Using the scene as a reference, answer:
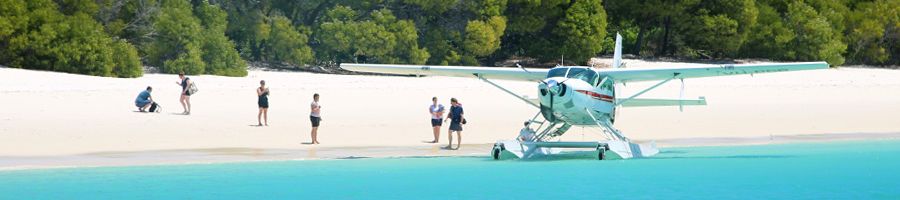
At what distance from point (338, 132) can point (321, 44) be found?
42.6ft

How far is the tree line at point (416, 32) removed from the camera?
108 ft

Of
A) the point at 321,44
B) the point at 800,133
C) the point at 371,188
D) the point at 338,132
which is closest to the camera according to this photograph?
the point at 371,188

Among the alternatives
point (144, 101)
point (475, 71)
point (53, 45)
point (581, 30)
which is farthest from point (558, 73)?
point (581, 30)

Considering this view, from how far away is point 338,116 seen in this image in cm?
2759

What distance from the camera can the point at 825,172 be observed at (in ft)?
70.6

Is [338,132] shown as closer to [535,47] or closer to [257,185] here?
[257,185]

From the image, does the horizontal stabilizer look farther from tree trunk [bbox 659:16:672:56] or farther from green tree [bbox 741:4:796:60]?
tree trunk [bbox 659:16:672:56]

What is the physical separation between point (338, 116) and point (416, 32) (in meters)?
11.4

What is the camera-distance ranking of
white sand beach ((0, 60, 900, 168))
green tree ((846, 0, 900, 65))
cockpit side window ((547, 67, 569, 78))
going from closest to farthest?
cockpit side window ((547, 67, 569, 78)), white sand beach ((0, 60, 900, 168)), green tree ((846, 0, 900, 65))

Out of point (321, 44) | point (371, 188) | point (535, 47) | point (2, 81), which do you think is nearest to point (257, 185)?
point (371, 188)

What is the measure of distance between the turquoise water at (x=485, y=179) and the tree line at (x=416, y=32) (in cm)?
1287

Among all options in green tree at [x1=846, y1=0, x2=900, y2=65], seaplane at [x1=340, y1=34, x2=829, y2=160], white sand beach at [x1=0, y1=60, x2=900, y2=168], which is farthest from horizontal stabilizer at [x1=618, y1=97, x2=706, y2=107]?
green tree at [x1=846, y1=0, x2=900, y2=65]

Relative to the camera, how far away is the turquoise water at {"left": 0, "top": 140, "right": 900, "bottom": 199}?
60.4ft

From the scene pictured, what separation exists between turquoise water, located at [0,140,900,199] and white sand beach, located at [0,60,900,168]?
1149 millimetres
